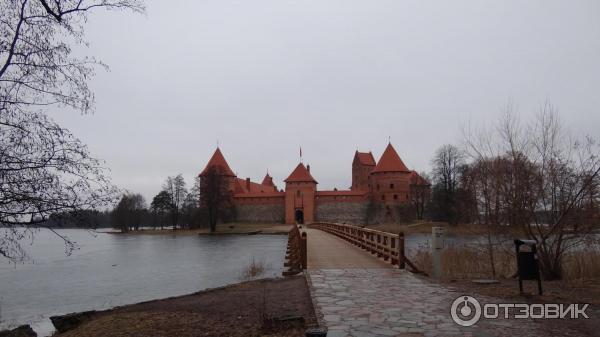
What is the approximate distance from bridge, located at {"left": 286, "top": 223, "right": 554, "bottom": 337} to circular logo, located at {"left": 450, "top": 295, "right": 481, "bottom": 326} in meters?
0.10

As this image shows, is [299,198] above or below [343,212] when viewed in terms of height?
above

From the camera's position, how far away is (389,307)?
6.60 m

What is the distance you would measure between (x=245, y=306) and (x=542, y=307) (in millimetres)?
4633

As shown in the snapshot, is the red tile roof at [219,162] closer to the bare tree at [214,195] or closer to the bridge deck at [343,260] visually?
the bare tree at [214,195]

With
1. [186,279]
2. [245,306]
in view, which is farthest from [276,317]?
[186,279]

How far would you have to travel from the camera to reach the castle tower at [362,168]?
7406cm

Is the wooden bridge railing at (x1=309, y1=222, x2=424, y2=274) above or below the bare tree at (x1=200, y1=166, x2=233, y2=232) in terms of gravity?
below

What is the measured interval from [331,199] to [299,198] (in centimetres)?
442

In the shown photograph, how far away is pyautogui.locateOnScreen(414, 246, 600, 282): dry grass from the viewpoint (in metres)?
10.4

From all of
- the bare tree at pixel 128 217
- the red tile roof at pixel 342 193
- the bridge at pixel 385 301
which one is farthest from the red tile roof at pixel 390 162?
the bridge at pixel 385 301

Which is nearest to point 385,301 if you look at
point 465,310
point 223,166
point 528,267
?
point 465,310

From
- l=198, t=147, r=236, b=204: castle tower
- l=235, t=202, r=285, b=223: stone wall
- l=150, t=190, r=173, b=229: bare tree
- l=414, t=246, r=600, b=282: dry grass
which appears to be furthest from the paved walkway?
l=150, t=190, r=173, b=229: bare tree

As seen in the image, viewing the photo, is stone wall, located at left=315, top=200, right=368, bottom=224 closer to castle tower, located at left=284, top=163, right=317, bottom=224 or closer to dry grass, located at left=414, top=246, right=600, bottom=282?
castle tower, located at left=284, top=163, right=317, bottom=224

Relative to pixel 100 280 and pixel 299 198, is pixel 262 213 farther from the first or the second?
pixel 100 280
